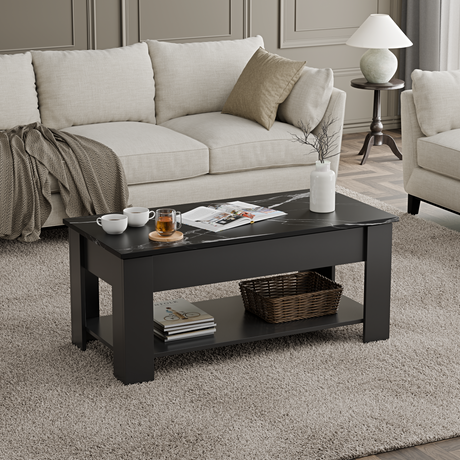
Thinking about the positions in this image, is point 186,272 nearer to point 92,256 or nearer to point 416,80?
point 92,256

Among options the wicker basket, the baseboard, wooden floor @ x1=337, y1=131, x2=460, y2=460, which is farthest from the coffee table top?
the baseboard

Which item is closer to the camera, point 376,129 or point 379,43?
point 379,43

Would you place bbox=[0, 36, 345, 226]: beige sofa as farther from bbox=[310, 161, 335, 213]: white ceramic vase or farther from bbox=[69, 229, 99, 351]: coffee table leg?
bbox=[310, 161, 335, 213]: white ceramic vase

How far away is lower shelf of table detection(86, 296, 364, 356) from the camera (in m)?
2.59

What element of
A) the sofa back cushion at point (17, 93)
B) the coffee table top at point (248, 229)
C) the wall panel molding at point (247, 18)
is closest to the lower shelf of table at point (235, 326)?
the coffee table top at point (248, 229)

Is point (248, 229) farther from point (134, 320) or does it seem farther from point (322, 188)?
point (134, 320)

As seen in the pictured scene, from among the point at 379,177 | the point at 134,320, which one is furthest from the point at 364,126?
the point at 134,320

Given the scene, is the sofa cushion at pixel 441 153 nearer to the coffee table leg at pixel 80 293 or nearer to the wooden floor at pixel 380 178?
the wooden floor at pixel 380 178

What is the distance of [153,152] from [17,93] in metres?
0.83

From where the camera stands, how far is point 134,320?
2438 millimetres

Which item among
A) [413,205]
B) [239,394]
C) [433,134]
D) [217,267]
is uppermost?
[433,134]

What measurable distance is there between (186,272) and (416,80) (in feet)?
7.27

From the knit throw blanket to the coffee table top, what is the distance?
108cm

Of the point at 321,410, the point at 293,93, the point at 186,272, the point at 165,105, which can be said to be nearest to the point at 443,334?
the point at 321,410
